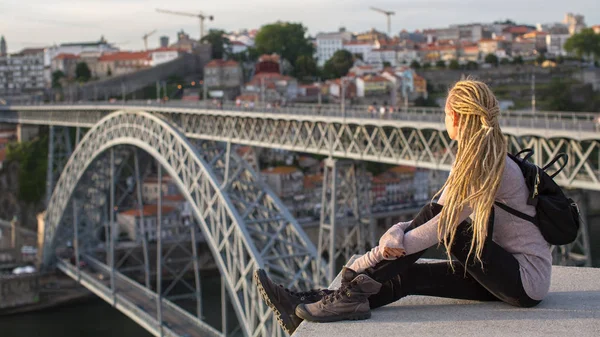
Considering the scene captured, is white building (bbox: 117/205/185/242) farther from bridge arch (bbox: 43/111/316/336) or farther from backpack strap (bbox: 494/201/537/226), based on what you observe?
backpack strap (bbox: 494/201/537/226)

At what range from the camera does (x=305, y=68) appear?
60.1m

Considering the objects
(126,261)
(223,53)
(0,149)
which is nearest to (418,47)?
(223,53)

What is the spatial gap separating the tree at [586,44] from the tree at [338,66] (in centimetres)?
1296

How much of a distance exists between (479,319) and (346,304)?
1.42 ft

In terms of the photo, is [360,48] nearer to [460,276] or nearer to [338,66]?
[338,66]

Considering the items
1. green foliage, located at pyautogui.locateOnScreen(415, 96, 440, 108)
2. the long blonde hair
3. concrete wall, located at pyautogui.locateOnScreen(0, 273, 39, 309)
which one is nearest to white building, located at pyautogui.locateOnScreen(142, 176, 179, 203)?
concrete wall, located at pyautogui.locateOnScreen(0, 273, 39, 309)

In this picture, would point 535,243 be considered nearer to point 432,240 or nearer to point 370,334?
point 432,240

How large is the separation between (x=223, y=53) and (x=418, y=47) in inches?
642

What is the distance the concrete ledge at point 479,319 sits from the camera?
10.2 ft

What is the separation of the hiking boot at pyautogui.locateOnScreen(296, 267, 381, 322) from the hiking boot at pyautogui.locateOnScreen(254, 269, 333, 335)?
0.49ft

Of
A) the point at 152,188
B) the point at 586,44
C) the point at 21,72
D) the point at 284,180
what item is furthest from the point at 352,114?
the point at 21,72

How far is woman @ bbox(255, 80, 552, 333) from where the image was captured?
11.1 ft

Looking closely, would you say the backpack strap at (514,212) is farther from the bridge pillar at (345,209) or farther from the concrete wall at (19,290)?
the concrete wall at (19,290)

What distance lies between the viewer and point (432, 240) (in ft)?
11.2
